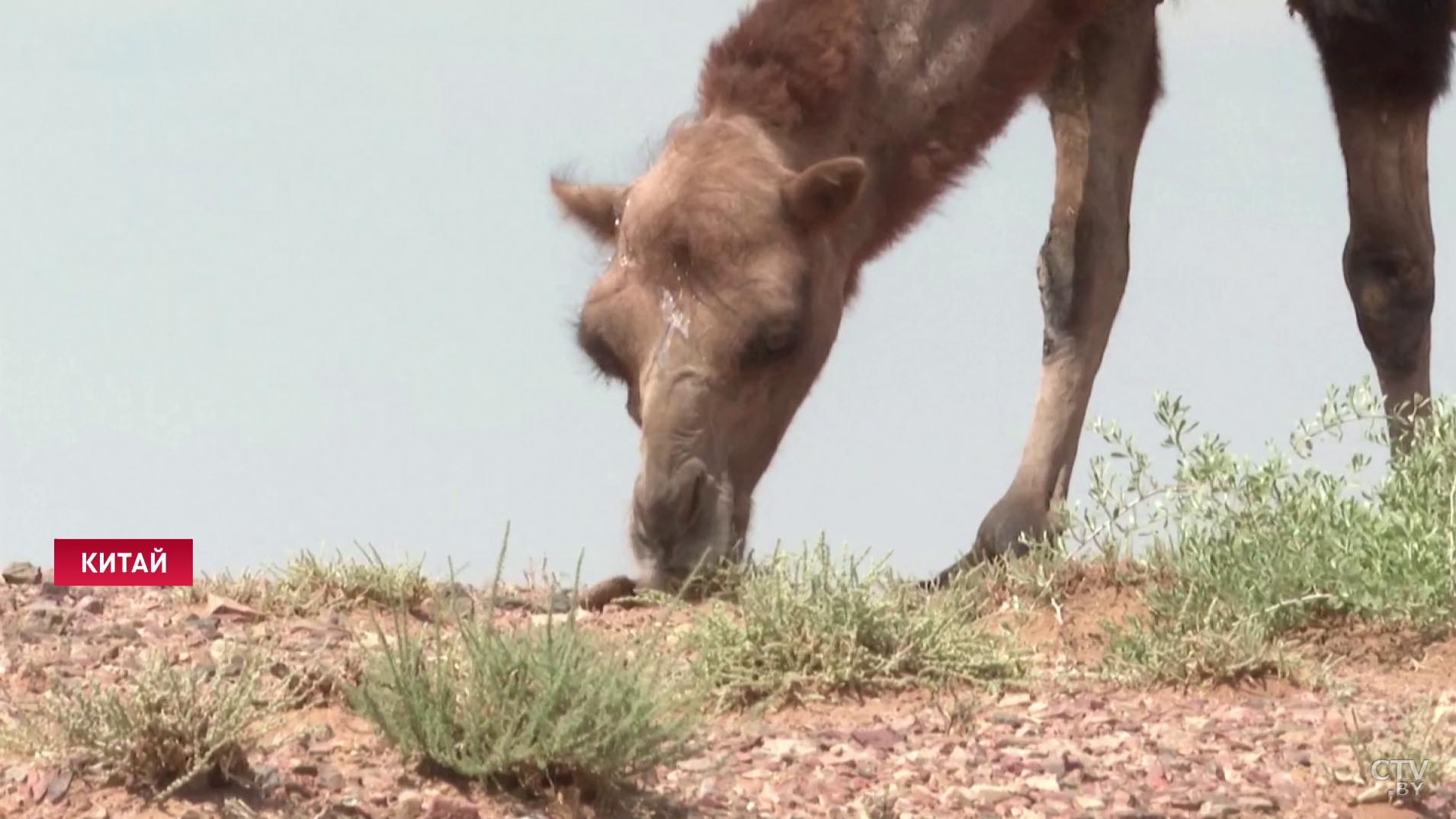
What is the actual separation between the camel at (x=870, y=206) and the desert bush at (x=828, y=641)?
94 cm

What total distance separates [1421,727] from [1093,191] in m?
4.14

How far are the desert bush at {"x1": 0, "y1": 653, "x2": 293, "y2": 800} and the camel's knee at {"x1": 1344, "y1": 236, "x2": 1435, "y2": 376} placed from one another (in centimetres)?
565

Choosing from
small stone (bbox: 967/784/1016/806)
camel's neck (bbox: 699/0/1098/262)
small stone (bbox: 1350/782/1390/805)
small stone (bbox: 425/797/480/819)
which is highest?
camel's neck (bbox: 699/0/1098/262)

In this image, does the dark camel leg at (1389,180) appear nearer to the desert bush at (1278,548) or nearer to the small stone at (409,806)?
the desert bush at (1278,548)

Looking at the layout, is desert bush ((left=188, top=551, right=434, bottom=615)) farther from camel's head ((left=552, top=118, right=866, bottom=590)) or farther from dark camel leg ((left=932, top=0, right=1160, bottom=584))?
dark camel leg ((left=932, top=0, right=1160, bottom=584))

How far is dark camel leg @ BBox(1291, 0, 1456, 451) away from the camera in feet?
27.3

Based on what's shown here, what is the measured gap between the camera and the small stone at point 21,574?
699cm

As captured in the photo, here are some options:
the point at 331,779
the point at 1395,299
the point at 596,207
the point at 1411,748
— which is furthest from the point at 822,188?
the point at 331,779

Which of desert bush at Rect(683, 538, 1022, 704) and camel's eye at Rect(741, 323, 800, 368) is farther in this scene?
camel's eye at Rect(741, 323, 800, 368)

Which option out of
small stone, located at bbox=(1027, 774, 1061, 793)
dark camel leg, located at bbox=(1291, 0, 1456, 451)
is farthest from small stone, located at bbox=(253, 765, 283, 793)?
dark camel leg, located at bbox=(1291, 0, 1456, 451)

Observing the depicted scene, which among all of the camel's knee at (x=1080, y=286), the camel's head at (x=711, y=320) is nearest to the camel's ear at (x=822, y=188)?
the camel's head at (x=711, y=320)

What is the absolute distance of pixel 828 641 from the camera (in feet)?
18.5

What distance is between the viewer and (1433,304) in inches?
339

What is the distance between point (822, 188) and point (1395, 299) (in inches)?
110
